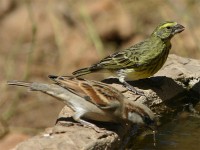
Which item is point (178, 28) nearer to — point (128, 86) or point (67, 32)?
point (128, 86)

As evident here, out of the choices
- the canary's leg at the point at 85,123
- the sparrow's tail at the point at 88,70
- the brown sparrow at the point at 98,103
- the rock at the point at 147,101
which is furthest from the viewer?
the sparrow's tail at the point at 88,70

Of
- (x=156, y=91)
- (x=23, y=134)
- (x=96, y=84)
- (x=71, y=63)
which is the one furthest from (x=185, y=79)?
(x=71, y=63)

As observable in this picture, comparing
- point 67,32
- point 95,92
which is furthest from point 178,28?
point 67,32

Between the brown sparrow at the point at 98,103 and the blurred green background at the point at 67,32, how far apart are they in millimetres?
5883

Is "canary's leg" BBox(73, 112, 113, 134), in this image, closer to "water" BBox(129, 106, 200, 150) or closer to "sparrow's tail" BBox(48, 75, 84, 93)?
"sparrow's tail" BBox(48, 75, 84, 93)

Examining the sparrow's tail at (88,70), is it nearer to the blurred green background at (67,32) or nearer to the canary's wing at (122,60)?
the canary's wing at (122,60)

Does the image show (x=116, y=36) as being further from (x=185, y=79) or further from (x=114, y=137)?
(x=114, y=137)

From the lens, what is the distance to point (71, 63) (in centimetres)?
1302

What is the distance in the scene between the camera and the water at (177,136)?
614 cm

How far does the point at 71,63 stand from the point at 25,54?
48.9 inches

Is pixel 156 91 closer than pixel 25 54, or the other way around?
pixel 156 91

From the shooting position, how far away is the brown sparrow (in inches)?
233

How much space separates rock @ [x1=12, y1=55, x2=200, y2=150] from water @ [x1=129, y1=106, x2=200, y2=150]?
19cm

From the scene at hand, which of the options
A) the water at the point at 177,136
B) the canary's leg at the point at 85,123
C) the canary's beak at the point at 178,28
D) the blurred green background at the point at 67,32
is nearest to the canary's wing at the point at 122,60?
the canary's beak at the point at 178,28
